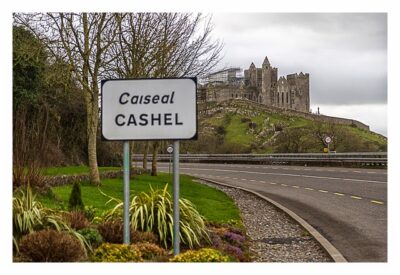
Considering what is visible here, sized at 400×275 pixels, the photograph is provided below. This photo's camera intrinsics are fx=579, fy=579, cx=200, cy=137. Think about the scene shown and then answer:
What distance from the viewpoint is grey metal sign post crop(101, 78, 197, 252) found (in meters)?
6.38

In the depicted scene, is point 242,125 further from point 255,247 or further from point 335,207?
point 255,247

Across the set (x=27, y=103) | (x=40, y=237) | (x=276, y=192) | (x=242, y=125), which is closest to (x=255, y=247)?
(x=40, y=237)

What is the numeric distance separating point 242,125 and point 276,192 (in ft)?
148

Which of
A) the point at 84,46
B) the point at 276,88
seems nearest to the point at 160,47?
the point at 84,46

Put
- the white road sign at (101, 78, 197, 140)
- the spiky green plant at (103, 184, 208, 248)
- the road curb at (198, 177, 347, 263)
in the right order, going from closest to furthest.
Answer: the white road sign at (101, 78, 197, 140)
the spiky green plant at (103, 184, 208, 248)
the road curb at (198, 177, 347, 263)

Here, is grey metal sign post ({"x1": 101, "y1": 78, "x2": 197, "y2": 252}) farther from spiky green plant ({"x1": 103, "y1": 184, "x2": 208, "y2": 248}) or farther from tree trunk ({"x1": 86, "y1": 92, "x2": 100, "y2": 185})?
tree trunk ({"x1": 86, "y1": 92, "x2": 100, "y2": 185})

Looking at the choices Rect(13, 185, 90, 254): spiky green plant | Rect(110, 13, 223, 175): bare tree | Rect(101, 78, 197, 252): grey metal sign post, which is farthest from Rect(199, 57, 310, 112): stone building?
Rect(101, 78, 197, 252): grey metal sign post

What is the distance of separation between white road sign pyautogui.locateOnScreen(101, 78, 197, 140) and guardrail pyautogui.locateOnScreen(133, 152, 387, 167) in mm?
27356

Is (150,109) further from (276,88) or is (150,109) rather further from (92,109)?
(276,88)

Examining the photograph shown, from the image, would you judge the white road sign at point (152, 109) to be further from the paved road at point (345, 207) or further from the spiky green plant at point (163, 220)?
the paved road at point (345, 207)

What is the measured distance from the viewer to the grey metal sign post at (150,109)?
638 centimetres

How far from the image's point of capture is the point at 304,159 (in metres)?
41.7

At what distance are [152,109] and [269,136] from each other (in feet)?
208

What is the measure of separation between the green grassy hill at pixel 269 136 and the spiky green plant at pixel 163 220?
24.5 meters
